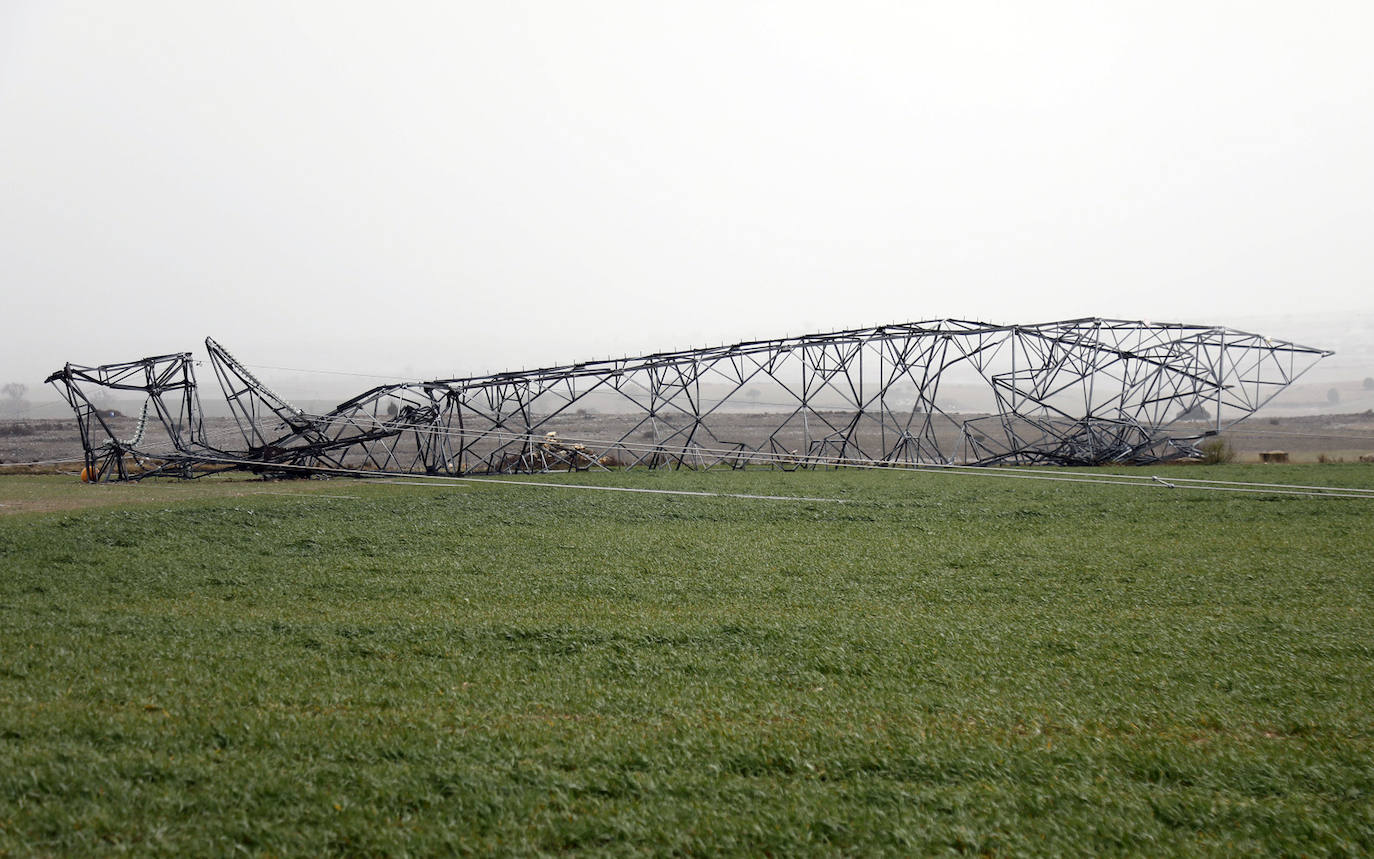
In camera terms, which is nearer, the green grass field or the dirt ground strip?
the green grass field

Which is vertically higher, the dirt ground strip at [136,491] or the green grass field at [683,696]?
the dirt ground strip at [136,491]

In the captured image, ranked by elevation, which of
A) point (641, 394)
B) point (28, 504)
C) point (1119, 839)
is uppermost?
point (641, 394)

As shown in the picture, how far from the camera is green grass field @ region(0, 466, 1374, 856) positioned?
371cm

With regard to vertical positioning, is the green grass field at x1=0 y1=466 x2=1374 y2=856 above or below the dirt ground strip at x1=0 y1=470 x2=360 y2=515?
below

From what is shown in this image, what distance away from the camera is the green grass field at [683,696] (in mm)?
3711

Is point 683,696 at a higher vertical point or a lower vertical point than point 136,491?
lower

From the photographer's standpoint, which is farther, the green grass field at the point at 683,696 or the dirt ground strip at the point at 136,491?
the dirt ground strip at the point at 136,491

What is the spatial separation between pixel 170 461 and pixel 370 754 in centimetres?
2228

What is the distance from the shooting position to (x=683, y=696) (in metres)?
5.33

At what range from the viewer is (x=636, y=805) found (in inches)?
152

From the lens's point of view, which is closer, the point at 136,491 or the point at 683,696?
the point at 683,696

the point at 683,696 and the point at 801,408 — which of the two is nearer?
the point at 683,696

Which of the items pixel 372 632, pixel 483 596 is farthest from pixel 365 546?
pixel 372 632

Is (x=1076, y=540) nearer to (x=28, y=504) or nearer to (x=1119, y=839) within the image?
(x=1119, y=839)
